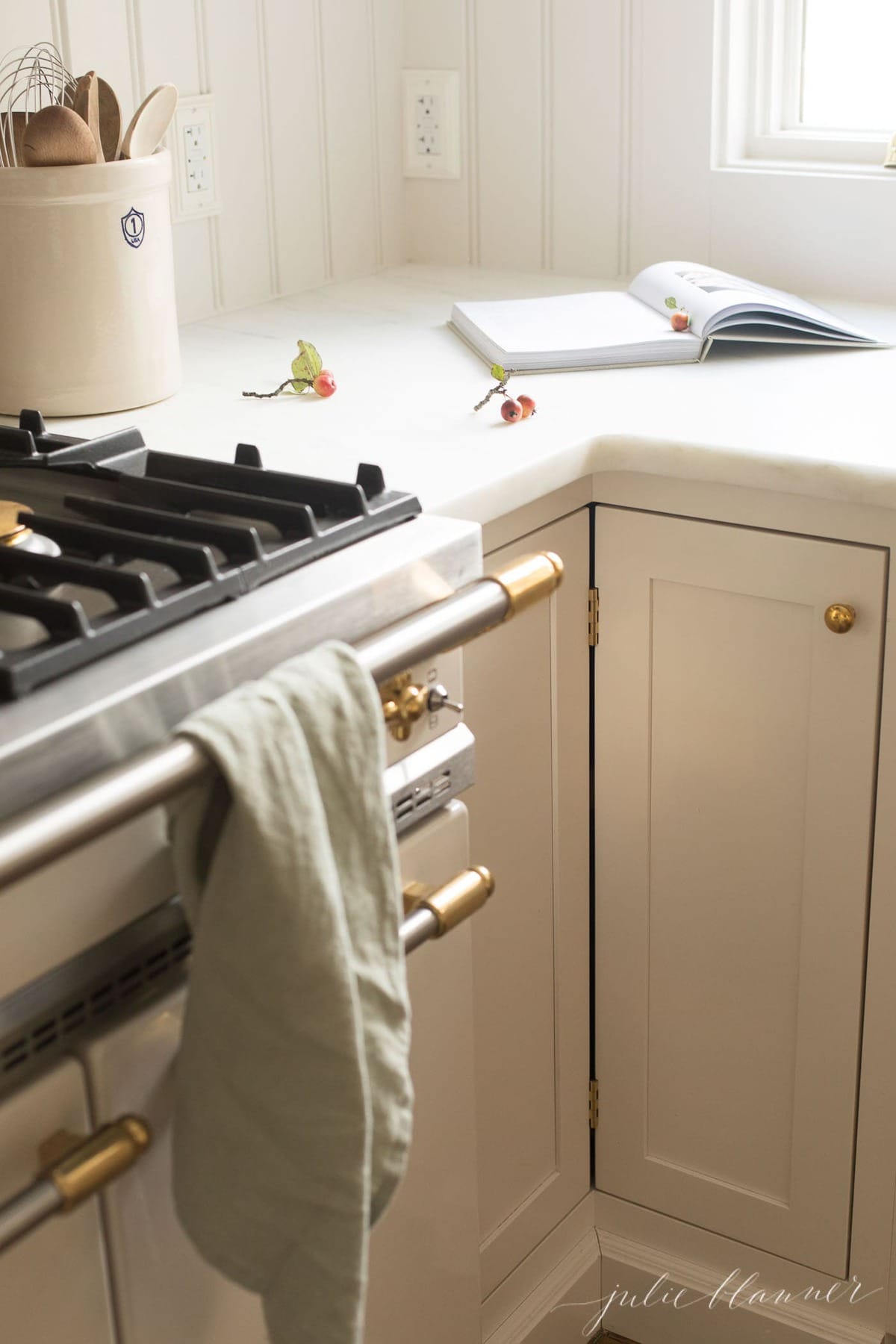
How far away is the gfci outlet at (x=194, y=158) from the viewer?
1706 mm

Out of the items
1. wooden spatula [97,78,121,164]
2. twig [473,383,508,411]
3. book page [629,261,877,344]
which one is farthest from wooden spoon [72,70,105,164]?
book page [629,261,877,344]

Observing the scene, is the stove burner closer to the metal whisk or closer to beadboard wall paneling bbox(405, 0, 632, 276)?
the metal whisk

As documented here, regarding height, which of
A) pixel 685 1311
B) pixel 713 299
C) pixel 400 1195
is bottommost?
pixel 685 1311

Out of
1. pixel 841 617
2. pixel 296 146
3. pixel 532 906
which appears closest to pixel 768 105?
pixel 296 146

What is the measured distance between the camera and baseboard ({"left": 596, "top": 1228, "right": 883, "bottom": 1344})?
1.43m

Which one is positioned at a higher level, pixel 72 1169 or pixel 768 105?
pixel 768 105

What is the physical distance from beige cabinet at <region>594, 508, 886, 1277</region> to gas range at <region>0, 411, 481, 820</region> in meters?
0.37

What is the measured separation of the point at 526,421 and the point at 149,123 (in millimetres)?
431

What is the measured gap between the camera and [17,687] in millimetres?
723

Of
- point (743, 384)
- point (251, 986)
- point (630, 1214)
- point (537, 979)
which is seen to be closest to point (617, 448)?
point (743, 384)

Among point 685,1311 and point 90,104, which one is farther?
point 685,1311

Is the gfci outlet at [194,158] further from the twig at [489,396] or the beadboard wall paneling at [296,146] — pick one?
the twig at [489,396]

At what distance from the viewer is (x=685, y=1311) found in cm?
152

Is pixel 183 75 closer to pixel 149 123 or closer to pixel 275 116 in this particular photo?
pixel 275 116
